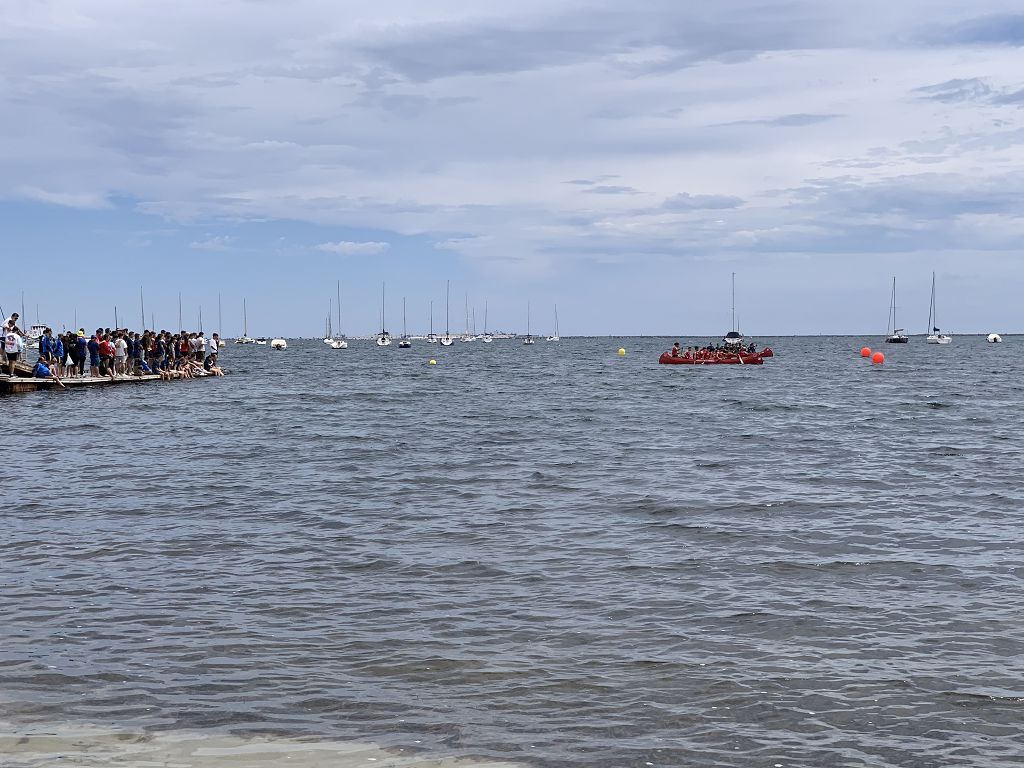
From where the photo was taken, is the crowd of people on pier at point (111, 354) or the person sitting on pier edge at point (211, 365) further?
the person sitting on pier edge at point (211, 365)

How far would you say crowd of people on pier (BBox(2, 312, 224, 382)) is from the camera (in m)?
41.7

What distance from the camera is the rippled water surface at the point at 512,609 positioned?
22.1 ft

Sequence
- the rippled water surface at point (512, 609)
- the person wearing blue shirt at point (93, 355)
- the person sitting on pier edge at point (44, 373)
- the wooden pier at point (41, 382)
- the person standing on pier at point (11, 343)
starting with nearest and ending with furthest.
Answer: the rippled water surface at point (512, 609)
the person standing on pier at point (11, 343)
the wooden pier at point (41, 382)
the person sitting on pier edge at point (44, 373)
the person wearing blue shirt at point (93, 355)

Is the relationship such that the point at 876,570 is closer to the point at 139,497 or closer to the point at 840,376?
the point at 139,497

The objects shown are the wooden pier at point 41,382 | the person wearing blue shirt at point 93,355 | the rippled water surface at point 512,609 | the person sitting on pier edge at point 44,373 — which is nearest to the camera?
the rippled water surface at point 512,609

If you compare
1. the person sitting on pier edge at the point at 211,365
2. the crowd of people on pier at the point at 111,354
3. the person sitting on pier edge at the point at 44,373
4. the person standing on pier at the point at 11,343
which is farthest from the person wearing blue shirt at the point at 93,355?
the person sitting on pier edge at the point at 211,365

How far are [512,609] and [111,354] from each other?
4234cm

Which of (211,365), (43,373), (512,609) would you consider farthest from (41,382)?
(512,609)

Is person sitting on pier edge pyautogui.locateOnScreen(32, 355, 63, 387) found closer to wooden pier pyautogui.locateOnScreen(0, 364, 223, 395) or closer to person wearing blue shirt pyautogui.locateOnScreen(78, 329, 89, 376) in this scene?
wooden pier pyautogui.locateOnScreen(0, 364, 223, 395)

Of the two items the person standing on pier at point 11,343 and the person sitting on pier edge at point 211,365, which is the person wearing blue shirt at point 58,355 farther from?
the person sitting on pier edge at point 211,365

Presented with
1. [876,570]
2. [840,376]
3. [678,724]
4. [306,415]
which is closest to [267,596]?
[678,724]

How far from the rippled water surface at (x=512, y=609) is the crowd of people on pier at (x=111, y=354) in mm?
20783

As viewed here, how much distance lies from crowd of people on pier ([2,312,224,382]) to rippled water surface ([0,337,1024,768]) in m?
20.8

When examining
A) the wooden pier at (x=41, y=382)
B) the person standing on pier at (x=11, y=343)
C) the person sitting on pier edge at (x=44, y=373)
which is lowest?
the wooden pier at (x=41, y=382)
